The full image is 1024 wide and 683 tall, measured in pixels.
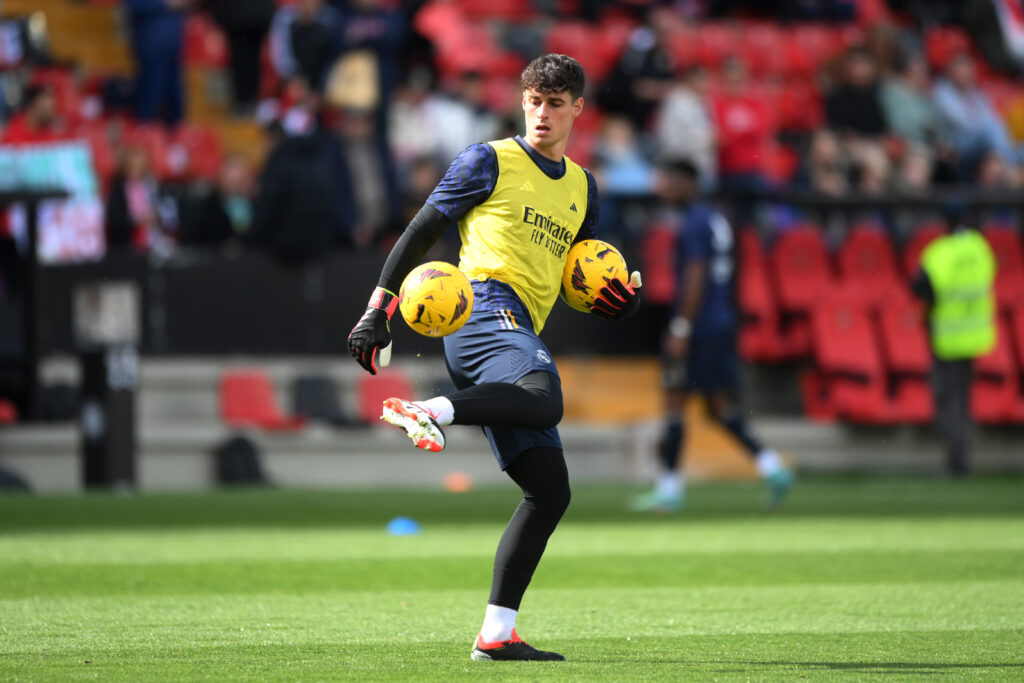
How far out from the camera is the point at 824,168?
18.0m

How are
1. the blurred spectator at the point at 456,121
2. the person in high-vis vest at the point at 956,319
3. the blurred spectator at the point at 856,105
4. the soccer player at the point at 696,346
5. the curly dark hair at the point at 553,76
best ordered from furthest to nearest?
1. the blurred spectator at the point at 856,105
2. the blurred spectator at the point at 456,121
3. the person in high-vis vest at the point at 956,319
4. the soccer player at the point at 696,346
5. the curly dark hair at the point at 553,76

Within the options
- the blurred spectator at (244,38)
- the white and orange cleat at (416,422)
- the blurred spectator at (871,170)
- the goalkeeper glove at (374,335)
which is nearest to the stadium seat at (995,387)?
the blurred spectator at (871,170)

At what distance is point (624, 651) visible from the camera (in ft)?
19.3

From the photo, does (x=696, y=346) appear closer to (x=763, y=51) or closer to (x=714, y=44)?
(x=714, y=44)

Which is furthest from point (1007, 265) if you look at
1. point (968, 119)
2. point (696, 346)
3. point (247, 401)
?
point (247, 401)

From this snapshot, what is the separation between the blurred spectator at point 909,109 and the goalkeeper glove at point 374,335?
15407mm

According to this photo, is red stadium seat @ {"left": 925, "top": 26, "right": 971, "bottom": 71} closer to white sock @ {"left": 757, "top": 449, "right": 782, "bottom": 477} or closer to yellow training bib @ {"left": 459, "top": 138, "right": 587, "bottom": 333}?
white sock @ {"left": 757, "top": 449, "right": 782, "bottom": 477}

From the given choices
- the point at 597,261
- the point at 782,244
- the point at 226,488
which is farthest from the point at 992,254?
the point at 597,261

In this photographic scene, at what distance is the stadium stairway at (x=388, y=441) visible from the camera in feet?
48.2

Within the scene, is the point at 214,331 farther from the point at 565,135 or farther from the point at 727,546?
the point at 565,135

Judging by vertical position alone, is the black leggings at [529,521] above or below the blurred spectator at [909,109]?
below

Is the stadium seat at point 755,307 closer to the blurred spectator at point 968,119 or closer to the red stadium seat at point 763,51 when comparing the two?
the blurred spectator at point 968,119

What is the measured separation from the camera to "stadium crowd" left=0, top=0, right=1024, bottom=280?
15.9 meters

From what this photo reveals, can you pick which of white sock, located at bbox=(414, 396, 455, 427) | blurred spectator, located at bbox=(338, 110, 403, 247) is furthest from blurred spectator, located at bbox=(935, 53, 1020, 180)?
white sock, located at bbox=(414, 396, 455, 427)
